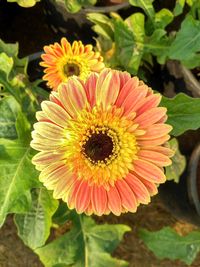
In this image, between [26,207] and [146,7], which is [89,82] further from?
[146,7]

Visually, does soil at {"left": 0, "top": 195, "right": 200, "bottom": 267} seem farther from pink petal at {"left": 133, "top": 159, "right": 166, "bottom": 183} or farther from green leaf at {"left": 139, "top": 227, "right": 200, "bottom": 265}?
pink petal at {"left": 133, "top": 159, "right": 166, "bottom": 183}

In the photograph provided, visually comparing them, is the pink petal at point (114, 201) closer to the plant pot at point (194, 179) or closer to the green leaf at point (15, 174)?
the green leaf at point (15, 174)

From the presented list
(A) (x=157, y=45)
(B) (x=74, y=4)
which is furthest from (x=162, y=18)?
(B) (x=74, y=4)

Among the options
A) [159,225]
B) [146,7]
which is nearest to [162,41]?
[146,7]

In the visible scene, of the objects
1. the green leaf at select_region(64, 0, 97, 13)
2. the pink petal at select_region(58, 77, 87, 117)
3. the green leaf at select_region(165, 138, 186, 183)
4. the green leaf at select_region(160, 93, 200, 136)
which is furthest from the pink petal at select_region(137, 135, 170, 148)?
the green leaf at select_region(64, 0, 97, 13)

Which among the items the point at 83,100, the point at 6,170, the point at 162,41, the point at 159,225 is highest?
the point at 162,41
